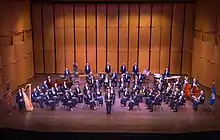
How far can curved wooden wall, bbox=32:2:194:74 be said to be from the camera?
15.0 m

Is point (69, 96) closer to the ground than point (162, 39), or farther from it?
closer to the ground

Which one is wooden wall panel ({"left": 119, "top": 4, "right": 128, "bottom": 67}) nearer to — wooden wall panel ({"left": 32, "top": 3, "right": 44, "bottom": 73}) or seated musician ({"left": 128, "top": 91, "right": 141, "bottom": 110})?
wooden wall panel ({"left": 32, "top": 3, "right": 44, "bottom": 73})

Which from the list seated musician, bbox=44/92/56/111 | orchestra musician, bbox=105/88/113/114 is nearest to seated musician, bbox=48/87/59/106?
seated musician, bbox=44/92/56/111

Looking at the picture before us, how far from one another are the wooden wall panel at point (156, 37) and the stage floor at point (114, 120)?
538 centimetres

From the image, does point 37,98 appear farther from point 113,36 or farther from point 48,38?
point 113,36

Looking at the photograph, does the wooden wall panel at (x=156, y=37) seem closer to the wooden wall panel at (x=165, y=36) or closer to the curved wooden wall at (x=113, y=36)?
the curved wooden wall at (x=113, y=36)

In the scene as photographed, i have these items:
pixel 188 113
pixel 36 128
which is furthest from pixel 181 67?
pixel 36 128

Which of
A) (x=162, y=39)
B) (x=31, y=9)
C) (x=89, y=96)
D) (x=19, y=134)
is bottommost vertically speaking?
(x=19, y=134)

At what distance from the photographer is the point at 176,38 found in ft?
49.6

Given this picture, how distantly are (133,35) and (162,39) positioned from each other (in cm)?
144

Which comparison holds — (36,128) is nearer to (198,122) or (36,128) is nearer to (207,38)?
(198,122)

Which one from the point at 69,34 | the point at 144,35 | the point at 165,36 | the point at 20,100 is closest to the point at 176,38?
the point at 165,36

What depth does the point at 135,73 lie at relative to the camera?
502 inches

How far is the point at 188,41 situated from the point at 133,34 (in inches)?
106
